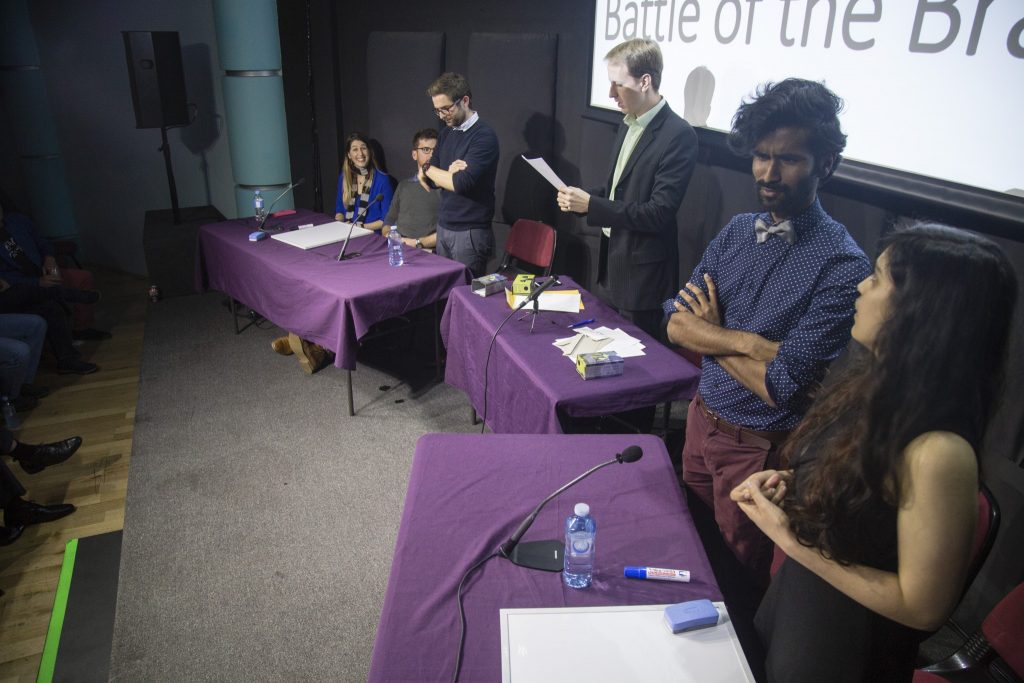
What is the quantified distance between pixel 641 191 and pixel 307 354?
2.23 m

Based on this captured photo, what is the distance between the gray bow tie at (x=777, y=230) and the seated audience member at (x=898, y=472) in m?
0.53

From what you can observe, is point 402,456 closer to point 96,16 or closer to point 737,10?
point 737,10

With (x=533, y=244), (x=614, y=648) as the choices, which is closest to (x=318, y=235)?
(x=533, y=244)

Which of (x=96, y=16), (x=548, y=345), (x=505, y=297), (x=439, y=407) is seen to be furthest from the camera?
(x=96, y=16)

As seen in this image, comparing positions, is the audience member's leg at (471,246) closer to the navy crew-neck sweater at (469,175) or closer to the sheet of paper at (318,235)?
the navy crew-neck sweater at (469,175)

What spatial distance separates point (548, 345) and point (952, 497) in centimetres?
172

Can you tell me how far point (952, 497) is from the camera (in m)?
1.04

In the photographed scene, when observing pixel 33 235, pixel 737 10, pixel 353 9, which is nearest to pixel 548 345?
pixel 737 10

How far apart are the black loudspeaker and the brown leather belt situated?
505 centimetres

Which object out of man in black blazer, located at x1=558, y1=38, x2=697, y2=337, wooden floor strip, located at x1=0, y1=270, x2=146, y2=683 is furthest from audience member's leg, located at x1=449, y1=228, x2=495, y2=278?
wooden floor strip, located at x1=0, y1=270, x2=146, y2=683

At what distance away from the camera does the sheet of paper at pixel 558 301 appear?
117 inches

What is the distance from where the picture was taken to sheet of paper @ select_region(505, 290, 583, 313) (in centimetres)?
297

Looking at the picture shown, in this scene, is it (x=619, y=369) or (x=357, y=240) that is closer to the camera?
(x=619, y=369)

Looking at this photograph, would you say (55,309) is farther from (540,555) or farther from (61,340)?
(540,555)
